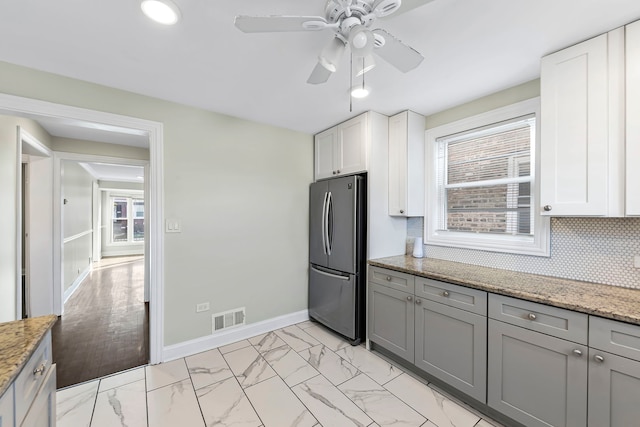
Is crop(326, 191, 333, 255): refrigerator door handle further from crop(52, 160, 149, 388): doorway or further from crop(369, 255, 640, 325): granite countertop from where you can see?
crop(52, 160, 149, 388): doorway

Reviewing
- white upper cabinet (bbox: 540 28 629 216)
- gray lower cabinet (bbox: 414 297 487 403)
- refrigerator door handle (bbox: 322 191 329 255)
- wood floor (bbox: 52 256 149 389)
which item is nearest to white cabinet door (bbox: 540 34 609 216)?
white upper cabinet (bbox: 540 28 629 216)

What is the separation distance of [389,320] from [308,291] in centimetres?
124

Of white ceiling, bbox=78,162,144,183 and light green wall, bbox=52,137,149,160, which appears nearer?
light green wall, bbox=52,137,149,160

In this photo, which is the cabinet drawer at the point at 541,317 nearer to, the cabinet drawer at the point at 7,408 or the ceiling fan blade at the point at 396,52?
the ceiling fan blade at the point at 396,52

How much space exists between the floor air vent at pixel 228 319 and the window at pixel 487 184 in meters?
2.13

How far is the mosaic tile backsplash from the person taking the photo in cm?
165

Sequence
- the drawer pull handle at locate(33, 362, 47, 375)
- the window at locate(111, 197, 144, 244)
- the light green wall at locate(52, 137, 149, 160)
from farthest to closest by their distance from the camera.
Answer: the window at locate(111, 197, 144, 244) → the light green wall at locate(52, 137, 149, 160) → the drawer pull handle at locate(33, 362, 47, 375)

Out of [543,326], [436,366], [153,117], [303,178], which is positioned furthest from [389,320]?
[153,117]

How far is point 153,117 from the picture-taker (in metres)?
2.33

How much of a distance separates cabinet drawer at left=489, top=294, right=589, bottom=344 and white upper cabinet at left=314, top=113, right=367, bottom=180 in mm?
1592

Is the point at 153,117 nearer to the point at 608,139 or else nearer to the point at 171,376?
the point at 171,376

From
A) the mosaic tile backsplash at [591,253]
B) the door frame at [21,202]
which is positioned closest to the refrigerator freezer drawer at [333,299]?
the mosaic tile backsplash at [591,253]

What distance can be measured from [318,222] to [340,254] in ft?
1.63

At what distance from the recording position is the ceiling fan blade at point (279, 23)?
1.05 meters
